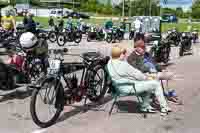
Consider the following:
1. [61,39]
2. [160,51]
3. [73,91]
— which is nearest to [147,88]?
[73,91]

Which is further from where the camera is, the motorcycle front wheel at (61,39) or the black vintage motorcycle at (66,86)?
the motorcycle front wheel at (61,39)

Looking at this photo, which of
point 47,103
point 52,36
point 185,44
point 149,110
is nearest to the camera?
point 47,103

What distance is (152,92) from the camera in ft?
25.5

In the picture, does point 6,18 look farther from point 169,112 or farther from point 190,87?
point 169,112

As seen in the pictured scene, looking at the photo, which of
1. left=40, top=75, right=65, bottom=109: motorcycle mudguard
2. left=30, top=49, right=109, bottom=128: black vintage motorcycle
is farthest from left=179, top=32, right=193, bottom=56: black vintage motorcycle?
left=40, top=75, right=65, bottom=109: motorcycle mudguard

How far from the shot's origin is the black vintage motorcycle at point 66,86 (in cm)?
703

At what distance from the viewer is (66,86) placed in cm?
770

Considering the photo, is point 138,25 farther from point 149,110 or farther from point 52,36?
point 149,110

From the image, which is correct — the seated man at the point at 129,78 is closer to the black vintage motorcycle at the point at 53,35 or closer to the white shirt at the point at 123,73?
the white shirt at the point at 123,73

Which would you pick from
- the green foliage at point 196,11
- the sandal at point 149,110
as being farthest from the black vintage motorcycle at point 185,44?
the green foliage at point 196,11

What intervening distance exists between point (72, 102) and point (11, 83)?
1500mm

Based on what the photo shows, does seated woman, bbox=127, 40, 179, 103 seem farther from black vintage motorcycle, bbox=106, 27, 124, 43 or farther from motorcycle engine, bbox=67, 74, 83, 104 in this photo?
black vintage motorcycle, bbox=106, 27, 124, 43

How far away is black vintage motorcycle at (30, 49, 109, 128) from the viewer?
7.03m

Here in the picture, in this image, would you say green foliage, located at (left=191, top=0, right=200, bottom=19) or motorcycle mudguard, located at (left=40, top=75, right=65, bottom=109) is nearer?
motorcycle mudguard, located at (left=40, top=75, right=65, bottom=109)
